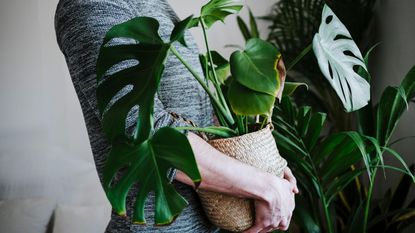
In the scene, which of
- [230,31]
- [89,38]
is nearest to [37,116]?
[230,31]

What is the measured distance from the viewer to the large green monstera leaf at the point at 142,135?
1.61 feet

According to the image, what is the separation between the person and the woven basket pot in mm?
14

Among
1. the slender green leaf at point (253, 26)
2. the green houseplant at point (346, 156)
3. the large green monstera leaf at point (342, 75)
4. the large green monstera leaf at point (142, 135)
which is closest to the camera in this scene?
the large green monstera leaf at point (142, 135)

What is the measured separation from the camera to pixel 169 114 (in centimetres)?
63

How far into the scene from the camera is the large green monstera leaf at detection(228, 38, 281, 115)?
510 mm

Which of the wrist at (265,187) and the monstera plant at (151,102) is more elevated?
the monstera plant at (151,102)

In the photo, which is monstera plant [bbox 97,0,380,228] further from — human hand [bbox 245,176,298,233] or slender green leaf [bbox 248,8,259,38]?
slender green leaf [bbox 248,8,259,38]

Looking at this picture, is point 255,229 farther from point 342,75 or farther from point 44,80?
point 44,80

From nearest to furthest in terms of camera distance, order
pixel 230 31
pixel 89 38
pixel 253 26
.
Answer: pixel 89 38 < pixel 253 26 < pixel 230 31

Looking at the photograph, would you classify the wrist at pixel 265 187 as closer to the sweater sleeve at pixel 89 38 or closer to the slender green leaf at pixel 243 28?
the sweater sleeve at pixel 89 38

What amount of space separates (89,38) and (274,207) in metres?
0.38

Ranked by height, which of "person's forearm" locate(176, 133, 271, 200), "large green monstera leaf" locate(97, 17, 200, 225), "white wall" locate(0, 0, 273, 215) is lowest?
"white wall" locate(0, 0, 273, 215)

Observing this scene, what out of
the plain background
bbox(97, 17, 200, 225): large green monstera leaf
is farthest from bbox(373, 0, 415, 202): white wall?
bbox(97, 17, 200, 225): large green monstera leaf

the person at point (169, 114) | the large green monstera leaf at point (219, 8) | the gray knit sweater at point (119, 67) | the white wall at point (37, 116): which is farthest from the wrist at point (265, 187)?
the white wall at point (37, 116)
